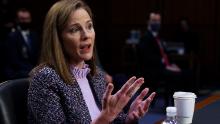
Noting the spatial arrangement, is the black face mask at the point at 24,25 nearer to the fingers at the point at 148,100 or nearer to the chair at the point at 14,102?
the chair at the point at 14,102

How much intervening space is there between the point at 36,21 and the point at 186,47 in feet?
10.9

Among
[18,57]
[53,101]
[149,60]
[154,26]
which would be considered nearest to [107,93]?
[53,101]

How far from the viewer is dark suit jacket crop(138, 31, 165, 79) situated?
533cm

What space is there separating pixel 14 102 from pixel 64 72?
0.21 meters

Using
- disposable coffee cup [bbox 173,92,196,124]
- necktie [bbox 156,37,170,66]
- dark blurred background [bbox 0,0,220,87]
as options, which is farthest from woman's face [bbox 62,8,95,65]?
dark blurred background [bbox 0,0,220,87]

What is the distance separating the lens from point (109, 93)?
142 cm

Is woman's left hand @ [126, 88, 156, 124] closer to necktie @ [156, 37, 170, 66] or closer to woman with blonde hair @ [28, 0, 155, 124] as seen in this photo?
woman with blonde hair @ [28, 0, 155, 124]

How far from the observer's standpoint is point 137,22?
8.71 m

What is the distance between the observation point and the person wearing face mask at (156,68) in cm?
534

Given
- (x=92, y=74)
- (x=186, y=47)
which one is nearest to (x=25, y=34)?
(x=186, y=47)

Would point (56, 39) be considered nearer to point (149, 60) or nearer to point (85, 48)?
point (85, 48)

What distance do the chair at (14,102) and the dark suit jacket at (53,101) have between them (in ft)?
0.21

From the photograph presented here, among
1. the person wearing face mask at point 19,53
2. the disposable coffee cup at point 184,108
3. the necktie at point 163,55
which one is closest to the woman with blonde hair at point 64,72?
the disposable coffee cup at point 184,108

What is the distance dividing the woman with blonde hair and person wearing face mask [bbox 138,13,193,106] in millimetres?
3630
